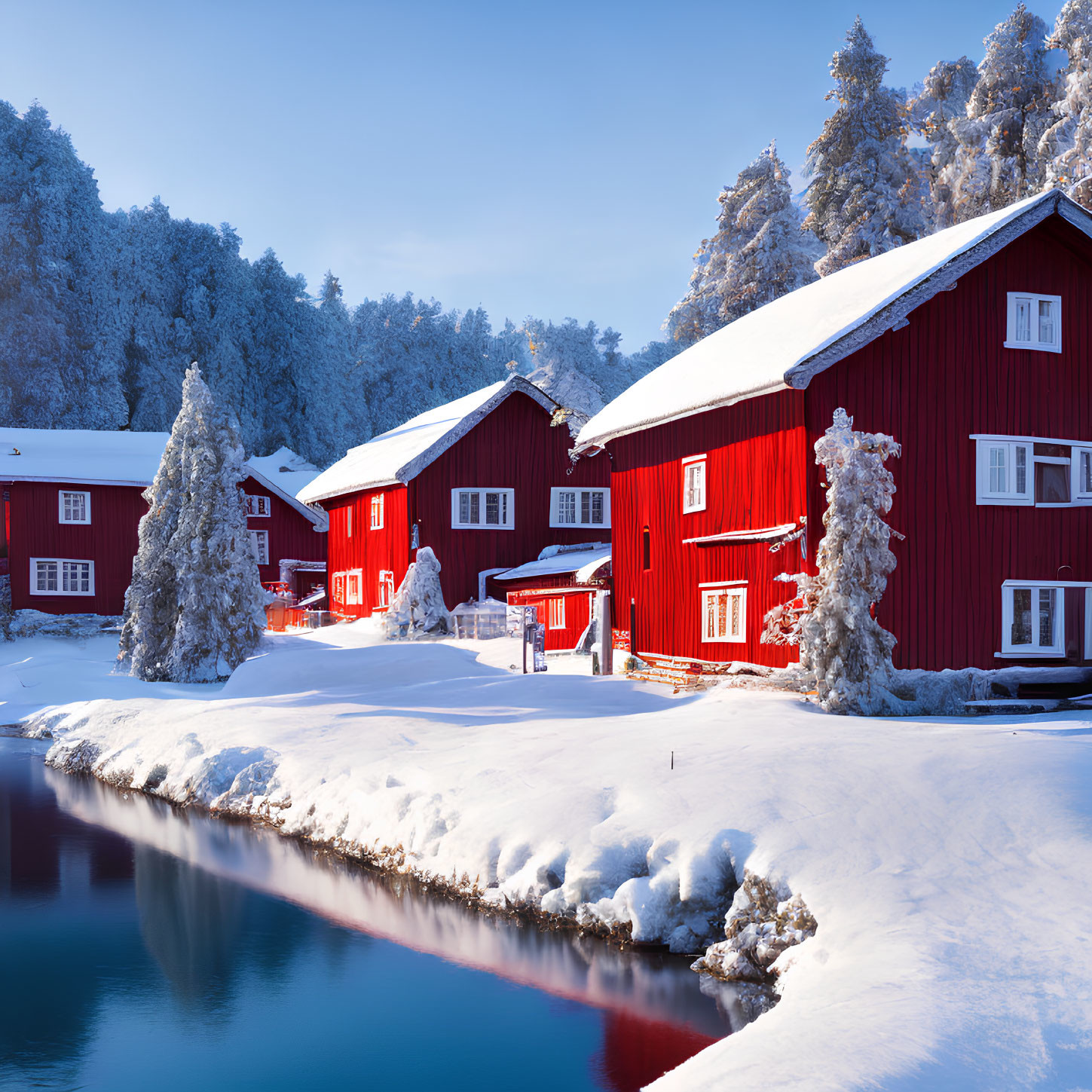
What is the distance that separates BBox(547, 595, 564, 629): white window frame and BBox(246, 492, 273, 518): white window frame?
2342cm

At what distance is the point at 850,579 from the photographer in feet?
60.8

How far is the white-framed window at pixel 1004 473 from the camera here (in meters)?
22.5

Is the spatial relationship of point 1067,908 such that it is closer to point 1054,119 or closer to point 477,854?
point 477,854

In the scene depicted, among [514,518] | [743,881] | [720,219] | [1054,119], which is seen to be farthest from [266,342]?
[743,881]

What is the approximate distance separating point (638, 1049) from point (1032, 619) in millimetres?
→ 15603

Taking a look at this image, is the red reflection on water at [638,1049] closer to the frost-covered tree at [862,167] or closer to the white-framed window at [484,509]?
the white-framed window at [484,509]

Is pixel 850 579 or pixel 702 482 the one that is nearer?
pixel 850 579

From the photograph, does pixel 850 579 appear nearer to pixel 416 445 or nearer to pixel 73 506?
pixel 416 445

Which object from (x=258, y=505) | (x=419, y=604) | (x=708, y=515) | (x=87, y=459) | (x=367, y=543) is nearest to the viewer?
(x=708, y=515)

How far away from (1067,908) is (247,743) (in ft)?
49.1

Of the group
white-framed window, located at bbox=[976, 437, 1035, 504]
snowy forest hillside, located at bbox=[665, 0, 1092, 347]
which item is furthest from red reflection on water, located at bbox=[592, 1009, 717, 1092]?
snowy forest hillside, located at bbox=[665, 0, 1092, 347]

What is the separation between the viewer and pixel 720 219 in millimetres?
57531

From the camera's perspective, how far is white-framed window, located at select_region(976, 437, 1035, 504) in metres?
22.5

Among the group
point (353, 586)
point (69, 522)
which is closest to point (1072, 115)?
point (353, 586)
